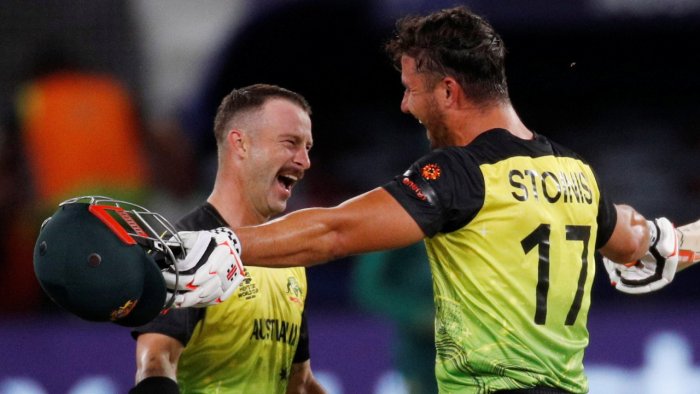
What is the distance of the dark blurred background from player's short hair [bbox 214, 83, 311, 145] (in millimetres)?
2045

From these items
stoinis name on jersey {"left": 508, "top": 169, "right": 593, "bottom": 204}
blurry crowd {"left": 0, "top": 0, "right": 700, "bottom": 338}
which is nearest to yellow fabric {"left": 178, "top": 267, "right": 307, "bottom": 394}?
stoinis name on jersey {"left": 508, "top": 169, "right": 593, "bottom": 204}

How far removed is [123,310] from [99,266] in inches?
5.5

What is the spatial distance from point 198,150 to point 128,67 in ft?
2.43

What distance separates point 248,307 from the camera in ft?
12.5

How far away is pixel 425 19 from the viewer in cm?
345

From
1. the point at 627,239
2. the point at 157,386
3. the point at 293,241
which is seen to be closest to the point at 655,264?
Answer: the point at 627,239

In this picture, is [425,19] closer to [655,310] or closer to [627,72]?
[655,310]

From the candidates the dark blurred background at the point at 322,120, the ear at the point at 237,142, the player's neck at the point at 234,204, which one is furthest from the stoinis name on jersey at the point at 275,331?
the dark blurred background at the point at 322,120

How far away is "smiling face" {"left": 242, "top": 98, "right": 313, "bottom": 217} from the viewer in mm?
4195

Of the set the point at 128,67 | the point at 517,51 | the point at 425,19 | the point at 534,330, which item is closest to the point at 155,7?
the point at 128,67

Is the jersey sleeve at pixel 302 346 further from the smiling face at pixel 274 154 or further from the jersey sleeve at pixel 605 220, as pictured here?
the jersey sleeve at pixel 605 220

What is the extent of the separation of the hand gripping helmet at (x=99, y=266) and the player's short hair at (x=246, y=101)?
154cm

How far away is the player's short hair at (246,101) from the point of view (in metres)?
4.29

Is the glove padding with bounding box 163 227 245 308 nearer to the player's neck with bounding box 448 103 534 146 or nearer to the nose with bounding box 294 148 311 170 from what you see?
the player's neck with bounding box 448 103 534 146
